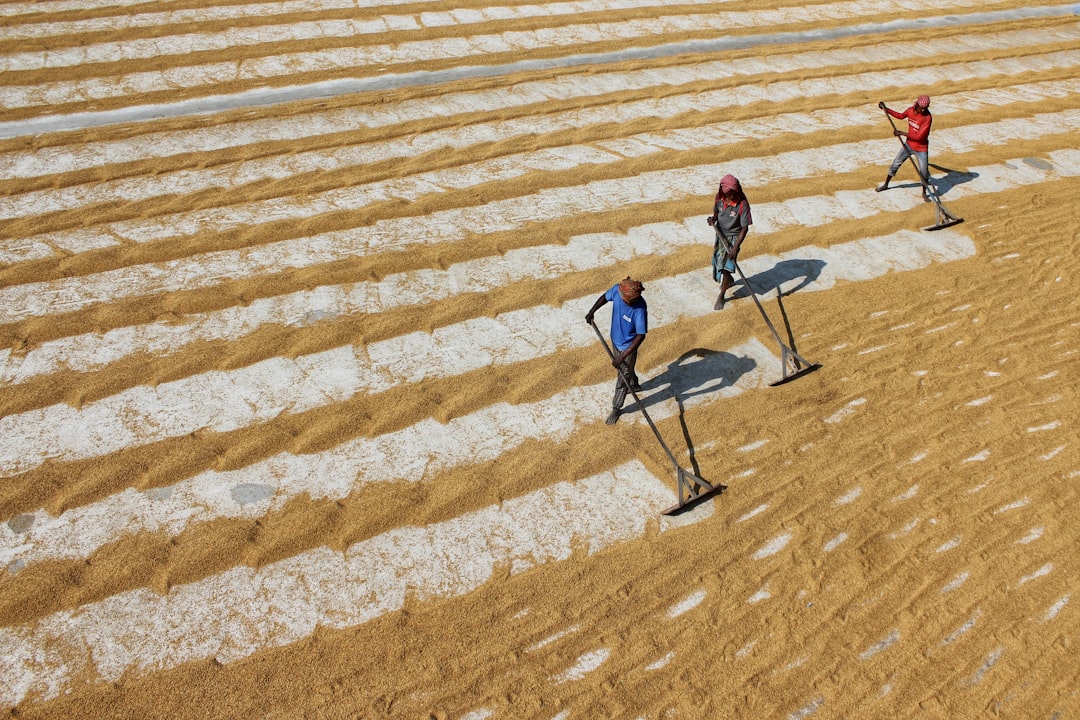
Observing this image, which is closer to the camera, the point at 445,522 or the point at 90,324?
the point at 445,522

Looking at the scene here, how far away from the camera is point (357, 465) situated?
581 cm

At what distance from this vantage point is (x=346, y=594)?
496cm

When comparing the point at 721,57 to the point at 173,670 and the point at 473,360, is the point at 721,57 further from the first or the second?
the point at 173,670

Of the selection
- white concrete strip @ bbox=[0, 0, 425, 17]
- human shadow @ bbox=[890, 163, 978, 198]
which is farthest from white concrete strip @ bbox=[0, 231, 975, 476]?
white concrete strip @ bbox=[0, 0, 425, 17]

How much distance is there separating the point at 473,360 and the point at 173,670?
3.44m

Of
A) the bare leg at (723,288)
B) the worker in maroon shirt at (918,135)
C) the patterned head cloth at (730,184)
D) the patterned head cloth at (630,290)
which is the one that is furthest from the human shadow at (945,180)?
the patterned head cloth at (630,290)

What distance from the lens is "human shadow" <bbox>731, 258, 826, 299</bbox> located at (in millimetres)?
7844

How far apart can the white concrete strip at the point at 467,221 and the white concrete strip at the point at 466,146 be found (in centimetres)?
56

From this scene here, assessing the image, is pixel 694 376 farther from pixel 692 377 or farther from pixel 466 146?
pixel 466 146

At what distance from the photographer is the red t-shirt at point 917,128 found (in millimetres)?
8758

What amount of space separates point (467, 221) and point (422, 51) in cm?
497

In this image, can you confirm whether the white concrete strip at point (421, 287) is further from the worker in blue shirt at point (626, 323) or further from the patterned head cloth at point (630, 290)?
the patterned head cloth at point (630, 290)

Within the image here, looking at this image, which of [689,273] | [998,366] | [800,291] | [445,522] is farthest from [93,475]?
[998,366]

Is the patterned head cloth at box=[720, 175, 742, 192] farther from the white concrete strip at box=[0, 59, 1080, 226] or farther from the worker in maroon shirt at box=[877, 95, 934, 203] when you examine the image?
the worker in maroon shirt at box=[877, 95, 934, 203]
